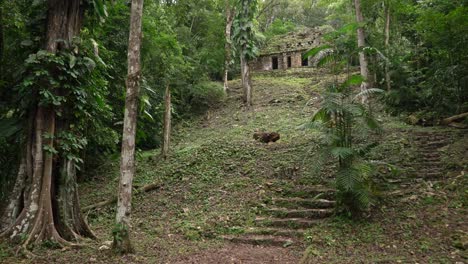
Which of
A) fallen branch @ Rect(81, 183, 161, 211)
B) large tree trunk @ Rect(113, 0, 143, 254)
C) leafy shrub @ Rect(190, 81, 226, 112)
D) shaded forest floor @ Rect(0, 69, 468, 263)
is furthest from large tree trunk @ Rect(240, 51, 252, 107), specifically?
large tree trunk @ Rect(113, 0, 143, 254)

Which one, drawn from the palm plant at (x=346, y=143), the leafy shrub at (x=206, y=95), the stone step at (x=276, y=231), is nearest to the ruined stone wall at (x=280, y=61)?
the leafy shrub at (x=206, y=95)

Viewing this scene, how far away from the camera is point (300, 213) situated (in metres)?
8.14

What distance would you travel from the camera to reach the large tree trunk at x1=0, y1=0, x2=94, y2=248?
6426 millimetres

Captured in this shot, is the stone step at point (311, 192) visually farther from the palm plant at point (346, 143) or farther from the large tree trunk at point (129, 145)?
the large tree trunk at point (129, 145)

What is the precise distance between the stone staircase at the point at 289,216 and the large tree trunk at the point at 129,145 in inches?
97.0

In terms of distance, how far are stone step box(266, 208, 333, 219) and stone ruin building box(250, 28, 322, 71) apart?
23588 mm

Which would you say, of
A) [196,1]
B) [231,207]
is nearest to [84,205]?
[231,207]

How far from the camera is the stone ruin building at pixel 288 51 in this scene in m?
30.4

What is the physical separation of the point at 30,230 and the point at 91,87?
303 cm

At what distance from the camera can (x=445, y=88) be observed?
12.2 metres

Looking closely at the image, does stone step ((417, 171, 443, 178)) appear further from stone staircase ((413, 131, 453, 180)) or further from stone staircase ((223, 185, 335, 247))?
stone staircase ((223, 185, 335, 247))

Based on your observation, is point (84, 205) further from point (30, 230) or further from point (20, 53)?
point (20, 53)

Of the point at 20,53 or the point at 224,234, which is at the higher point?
the point at 20,53

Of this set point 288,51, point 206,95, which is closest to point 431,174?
point 206,95
